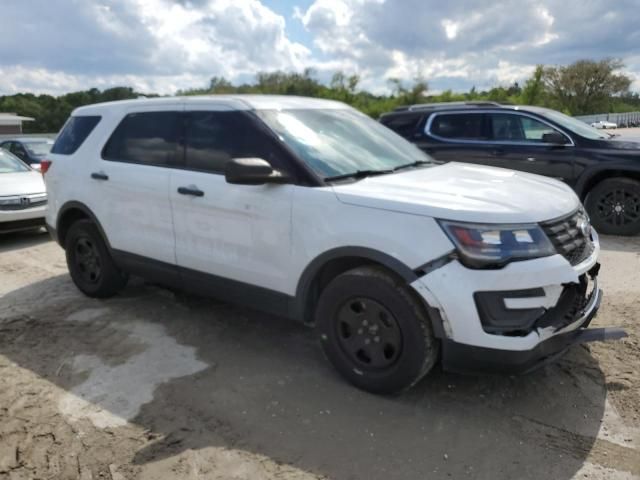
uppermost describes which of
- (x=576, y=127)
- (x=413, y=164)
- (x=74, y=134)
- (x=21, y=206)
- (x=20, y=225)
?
(x=74, y=134)

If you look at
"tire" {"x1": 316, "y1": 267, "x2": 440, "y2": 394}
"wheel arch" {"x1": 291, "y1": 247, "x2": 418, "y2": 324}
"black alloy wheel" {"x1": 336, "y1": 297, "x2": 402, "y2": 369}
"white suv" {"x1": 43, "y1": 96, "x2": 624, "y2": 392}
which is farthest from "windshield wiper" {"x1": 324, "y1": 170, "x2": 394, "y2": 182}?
"black alloy wheel" {"x1": 336, "y1": 297, "x2": 402, "y2": 369}

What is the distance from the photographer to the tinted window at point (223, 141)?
366 centimetres

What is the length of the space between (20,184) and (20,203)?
0.51 meters

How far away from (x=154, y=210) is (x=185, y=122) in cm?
74

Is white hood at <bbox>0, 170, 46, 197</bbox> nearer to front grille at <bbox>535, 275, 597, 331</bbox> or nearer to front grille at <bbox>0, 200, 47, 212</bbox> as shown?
front grille at <bbox>0, 200, 47, 212</bbox>

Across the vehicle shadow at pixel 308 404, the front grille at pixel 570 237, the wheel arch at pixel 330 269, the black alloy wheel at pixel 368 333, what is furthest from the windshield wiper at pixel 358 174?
the vehicle shadow at pixel 308 404

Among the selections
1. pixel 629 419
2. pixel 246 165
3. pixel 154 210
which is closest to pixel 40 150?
pixel 154 210

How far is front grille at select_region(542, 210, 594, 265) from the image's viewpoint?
2990 millimetres

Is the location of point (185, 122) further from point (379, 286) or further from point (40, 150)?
point (40, 150)

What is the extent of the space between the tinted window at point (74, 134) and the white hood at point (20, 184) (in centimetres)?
A: 319

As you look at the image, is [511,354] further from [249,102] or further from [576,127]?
[576,127]

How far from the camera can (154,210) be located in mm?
4328

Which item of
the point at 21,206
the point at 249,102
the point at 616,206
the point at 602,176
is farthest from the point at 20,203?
the point at 616,206

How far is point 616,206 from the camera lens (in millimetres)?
7293
